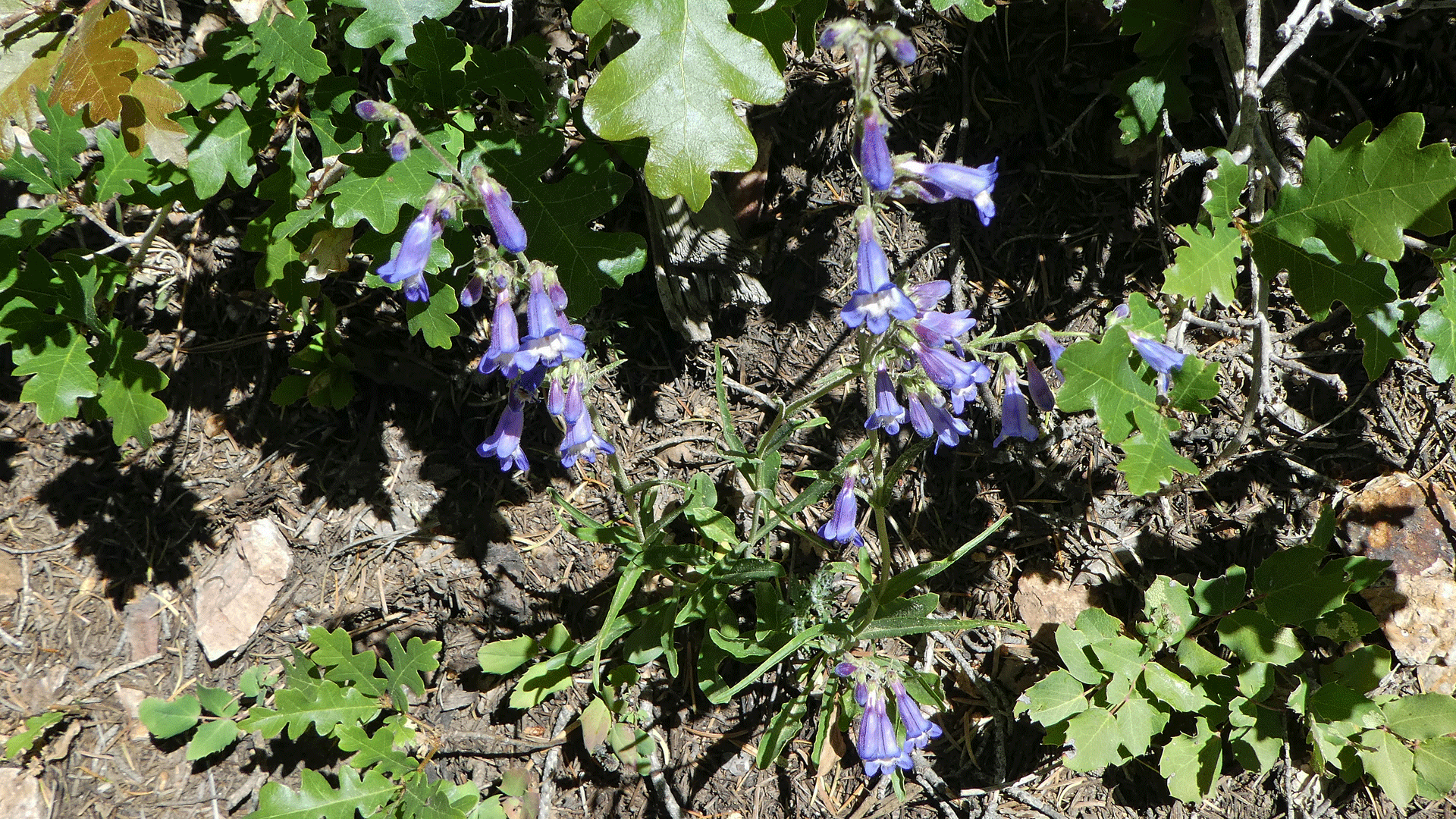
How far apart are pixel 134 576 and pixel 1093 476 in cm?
474

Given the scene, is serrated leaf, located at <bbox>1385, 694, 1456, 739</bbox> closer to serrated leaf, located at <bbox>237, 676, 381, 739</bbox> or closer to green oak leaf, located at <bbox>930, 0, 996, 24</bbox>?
green oak leaf, located at <bbox>930, 0, 996, 24</bbox>

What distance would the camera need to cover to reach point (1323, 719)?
11.6ft

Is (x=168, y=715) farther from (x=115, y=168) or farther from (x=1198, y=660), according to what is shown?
(x=1198, y=660)

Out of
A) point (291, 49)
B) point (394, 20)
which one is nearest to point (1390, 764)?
point (394, 20)

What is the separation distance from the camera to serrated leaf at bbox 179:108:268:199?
3.07 m

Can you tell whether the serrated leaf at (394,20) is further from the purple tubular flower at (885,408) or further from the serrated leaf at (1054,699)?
the serrated leaf at (1054,699)

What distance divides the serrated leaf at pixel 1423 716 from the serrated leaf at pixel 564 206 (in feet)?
11.8

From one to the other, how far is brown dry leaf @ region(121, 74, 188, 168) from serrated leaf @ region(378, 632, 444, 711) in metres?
2.15

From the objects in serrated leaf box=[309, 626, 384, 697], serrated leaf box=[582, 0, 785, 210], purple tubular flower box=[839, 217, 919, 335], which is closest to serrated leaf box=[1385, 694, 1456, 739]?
purple tubular flower box=[839, 217, 919, 335]

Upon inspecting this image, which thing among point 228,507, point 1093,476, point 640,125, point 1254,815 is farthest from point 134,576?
point 1254,815

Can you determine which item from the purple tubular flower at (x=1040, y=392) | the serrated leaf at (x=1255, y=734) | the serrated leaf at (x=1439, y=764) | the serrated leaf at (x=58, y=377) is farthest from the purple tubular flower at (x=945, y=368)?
the serrated leaf at (x=58, y=377)

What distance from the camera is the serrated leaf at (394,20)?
283 centimetres

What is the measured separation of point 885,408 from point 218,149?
261 centimetres

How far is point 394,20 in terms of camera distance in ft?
9.42
